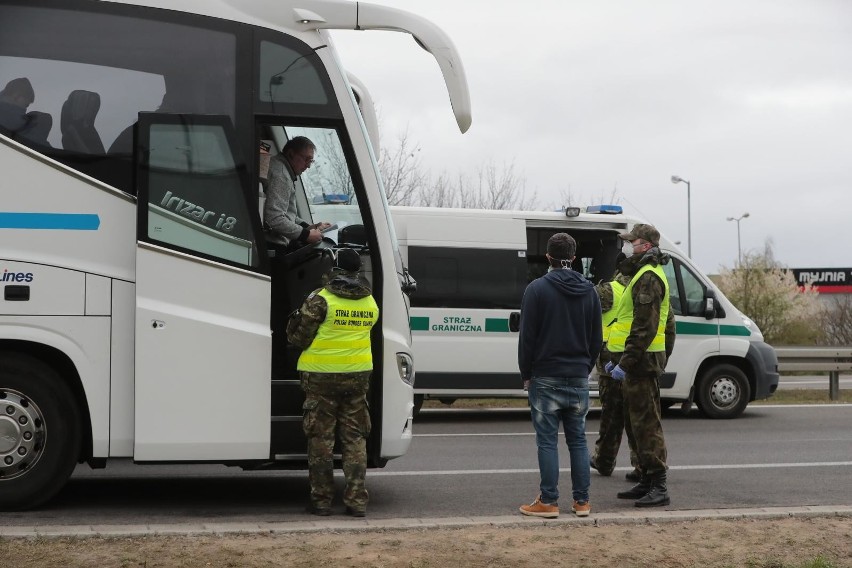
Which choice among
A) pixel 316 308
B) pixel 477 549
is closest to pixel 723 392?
pixel 316 308

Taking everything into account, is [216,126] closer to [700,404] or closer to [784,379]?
[700,404]

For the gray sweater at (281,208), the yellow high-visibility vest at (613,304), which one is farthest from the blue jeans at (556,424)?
the yellow high-visibility vest at (613,304)

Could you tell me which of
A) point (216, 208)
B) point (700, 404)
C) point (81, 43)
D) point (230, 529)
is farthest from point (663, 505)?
point (700, 404)

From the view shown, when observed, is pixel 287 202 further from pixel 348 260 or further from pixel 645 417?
pixel 645 417

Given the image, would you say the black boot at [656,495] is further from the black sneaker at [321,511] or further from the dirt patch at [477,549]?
the black sneaker at [321,511]

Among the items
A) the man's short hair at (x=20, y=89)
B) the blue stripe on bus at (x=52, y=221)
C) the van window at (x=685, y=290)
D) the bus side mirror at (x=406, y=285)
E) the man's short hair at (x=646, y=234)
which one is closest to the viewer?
the blue stripe on bus at (x=52, y=221)

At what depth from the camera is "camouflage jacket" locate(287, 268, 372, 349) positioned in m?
7.66

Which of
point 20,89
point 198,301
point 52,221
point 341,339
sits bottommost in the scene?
point 341,339

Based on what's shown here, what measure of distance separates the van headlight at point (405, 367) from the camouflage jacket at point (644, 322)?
1.52 m

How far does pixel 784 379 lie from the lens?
99.4ft

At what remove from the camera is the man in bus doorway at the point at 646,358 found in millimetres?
8406

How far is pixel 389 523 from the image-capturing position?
24.0 feet

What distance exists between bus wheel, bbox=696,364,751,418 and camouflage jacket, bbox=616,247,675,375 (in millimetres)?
7190

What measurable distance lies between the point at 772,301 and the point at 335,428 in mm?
46028
